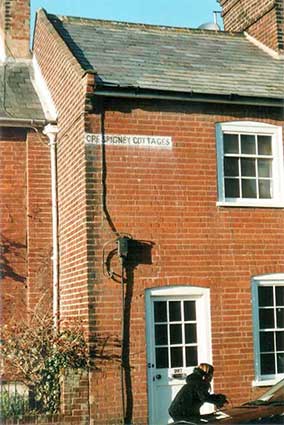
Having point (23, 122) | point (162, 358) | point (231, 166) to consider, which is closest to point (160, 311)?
point (162, 358)

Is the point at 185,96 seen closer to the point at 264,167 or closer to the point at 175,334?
the point at 264,167

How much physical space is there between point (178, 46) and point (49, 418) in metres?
8.32

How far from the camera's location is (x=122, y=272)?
11.8m

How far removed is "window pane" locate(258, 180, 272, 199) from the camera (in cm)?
1318

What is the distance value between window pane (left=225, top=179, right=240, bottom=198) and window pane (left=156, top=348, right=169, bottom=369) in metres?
3.08

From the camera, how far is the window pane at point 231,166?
1300cm

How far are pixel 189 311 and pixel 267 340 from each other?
5.14 ft

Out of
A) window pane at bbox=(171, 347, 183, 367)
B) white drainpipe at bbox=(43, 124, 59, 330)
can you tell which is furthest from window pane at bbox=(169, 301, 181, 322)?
white drainpipe at bbox=(43, 124, 59, 330)

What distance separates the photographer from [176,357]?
1208 centimetres

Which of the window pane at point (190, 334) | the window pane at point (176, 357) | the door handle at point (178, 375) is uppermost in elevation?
the window pane at point (190, 334)

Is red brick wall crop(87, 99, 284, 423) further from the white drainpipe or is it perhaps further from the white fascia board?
the white fascia board

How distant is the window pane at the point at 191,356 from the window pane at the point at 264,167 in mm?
3522

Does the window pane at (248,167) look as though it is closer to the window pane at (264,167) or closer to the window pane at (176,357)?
the window pane at (264,167)

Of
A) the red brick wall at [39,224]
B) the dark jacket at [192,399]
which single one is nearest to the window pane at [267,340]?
the dark jacket at [192,399]
